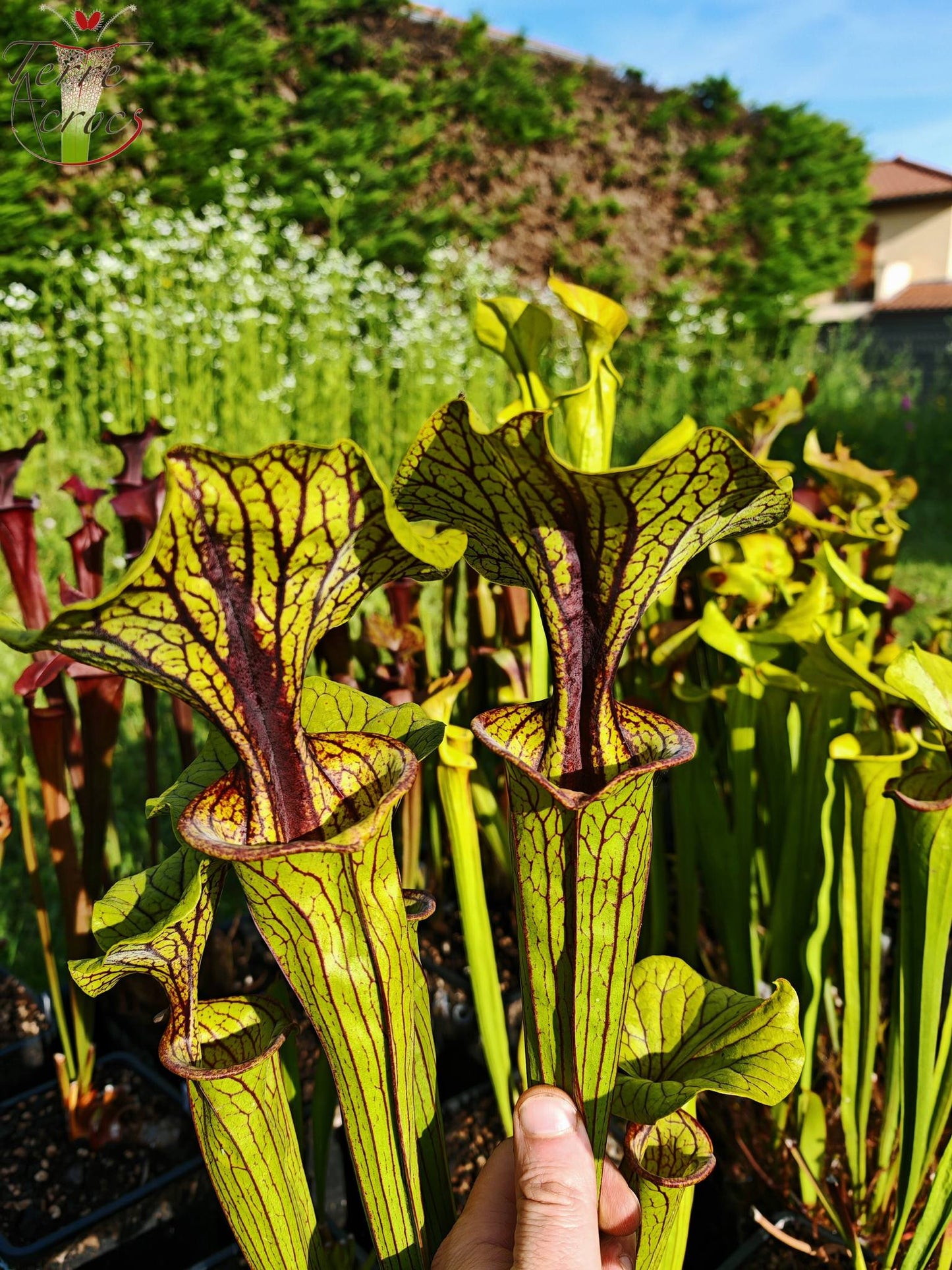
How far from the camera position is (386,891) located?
1.94 feet

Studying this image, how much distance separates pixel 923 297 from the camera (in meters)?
16.3

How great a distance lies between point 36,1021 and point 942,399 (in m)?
8.76

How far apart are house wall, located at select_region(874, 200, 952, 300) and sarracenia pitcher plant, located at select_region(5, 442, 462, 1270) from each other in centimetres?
2119

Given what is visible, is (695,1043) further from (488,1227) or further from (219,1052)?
(219,1052)

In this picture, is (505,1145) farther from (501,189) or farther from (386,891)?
(501,189)

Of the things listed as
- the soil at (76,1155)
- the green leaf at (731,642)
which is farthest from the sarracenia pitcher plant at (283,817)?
the soil at (76,1155)

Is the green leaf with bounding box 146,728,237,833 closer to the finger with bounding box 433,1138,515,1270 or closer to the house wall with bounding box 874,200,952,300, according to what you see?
the finger with bounding box 433,1138,515,1270

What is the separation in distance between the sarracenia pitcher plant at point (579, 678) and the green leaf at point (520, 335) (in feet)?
1.06

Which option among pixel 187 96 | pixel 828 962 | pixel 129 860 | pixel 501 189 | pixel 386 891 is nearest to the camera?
pixel 386 891

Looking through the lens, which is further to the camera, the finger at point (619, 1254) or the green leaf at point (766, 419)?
the green leaf at point (766, 419)

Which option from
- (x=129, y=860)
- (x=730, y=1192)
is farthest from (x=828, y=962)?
(x=129, y=860)

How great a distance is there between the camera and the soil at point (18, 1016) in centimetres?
153

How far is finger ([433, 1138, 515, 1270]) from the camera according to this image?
0.67 meters

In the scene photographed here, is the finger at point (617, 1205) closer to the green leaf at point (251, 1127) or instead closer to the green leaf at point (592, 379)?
the green leaf at point (251, 1127)
